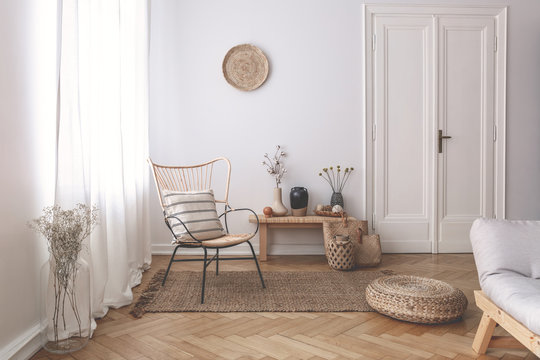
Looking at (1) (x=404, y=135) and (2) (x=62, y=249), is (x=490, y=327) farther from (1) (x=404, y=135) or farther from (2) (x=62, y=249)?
(1) (x=404, y=135)

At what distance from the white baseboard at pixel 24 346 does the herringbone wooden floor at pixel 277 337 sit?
2.1 inches

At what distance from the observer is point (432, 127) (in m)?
4.43

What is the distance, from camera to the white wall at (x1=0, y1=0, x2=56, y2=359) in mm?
1976

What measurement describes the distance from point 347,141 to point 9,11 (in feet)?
10.2

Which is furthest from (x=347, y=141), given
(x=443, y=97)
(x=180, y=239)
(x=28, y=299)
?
(x=28, y=299)

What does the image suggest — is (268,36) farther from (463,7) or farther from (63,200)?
(63,200)

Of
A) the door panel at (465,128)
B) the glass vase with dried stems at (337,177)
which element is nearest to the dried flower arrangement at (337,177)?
the glass vase with dried stems at (337,177)

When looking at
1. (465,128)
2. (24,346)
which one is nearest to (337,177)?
(465,128)

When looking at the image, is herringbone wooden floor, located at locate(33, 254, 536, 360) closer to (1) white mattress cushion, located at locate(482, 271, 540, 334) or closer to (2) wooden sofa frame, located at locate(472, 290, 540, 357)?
(2) wooden sofa frame, located at locate(472, 290, 540, 357)

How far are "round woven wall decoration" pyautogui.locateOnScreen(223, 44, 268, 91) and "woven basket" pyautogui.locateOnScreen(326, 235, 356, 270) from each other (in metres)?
1.72

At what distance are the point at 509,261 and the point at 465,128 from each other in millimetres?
2728

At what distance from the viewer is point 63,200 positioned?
2252 millimetres

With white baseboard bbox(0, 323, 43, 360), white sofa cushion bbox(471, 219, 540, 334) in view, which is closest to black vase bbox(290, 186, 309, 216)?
white sofa cushion bbox(471, 219, 540, 334)

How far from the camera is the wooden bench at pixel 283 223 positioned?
401 centimetres
